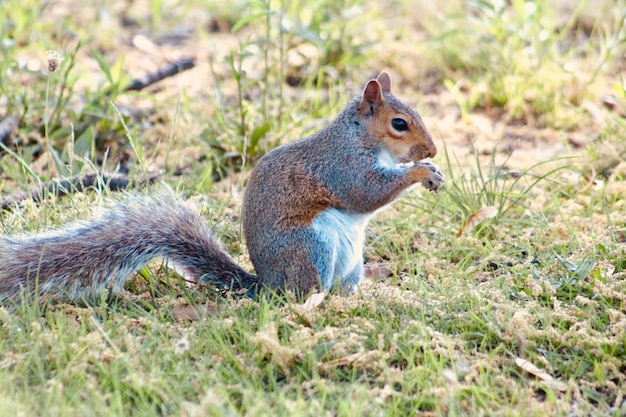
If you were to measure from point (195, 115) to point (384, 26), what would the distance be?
1880 mm

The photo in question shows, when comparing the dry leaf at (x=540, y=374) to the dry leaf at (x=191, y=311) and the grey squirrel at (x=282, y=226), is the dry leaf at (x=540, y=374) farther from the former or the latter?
the dry leaf at (x=191, y=311)

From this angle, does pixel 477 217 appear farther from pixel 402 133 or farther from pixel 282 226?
pixel 282 226

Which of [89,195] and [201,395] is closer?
[201,395]

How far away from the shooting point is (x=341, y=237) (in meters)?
2.96

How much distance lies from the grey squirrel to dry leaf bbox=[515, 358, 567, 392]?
76cm

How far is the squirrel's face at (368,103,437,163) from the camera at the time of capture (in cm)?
304

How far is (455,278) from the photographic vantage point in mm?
3006

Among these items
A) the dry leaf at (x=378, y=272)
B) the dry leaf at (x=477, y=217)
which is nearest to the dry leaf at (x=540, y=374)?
the dry leaf at (x=378, y=272)

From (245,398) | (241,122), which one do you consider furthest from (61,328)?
(241,122)

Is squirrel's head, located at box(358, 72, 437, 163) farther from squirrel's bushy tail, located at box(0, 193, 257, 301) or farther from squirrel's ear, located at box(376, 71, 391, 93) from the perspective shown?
squirrel's bushy tail, located at box(0, 193, 257, 301)

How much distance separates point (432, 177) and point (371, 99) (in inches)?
14.2

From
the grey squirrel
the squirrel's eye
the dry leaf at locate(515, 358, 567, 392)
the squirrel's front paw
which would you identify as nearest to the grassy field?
the dry leaf at locate(515, 358, 567, 392)

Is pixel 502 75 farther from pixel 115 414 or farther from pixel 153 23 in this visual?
pixel 115 414

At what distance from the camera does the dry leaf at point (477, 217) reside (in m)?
3.36
